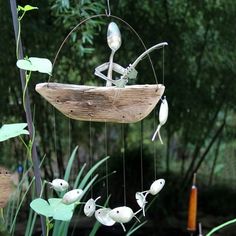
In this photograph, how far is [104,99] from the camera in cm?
89

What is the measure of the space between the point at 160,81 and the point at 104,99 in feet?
4.70

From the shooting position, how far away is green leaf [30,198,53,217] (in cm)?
89

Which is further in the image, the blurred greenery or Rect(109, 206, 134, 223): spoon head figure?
the blurred greenery

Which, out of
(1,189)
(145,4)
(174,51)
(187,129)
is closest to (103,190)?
(187,129)

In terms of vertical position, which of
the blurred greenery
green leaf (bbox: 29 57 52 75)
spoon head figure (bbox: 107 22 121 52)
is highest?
spoon head figure (bbox: 107 22 121 52)

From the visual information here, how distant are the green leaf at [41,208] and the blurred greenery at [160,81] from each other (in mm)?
820

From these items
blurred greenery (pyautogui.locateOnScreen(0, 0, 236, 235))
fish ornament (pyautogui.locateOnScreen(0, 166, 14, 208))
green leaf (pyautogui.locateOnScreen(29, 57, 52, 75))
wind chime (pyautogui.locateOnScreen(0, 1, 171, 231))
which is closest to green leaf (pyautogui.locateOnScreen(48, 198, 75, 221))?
wind chime (pyautogui.locateOnScreen(0, 1, 171, 231))

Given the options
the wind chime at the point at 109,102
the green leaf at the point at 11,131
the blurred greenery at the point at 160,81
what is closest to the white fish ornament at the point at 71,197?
the wind chime at the point at 109,102

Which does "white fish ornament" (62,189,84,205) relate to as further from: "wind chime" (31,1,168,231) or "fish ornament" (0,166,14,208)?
"fish ornament" (0,166,14,208)

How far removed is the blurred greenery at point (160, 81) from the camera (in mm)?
2002

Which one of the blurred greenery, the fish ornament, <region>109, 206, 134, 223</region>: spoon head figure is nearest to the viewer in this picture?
<region>109, 206, 134, 223</region>: spoon head figure

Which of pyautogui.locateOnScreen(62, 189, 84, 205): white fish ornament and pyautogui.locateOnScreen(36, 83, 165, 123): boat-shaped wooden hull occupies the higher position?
pyautogui.locateOnScreen(36, 83, 165, 123): boat-shaped wooden hull

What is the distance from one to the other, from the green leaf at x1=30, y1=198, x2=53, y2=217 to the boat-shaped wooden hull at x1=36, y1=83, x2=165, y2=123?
17cm

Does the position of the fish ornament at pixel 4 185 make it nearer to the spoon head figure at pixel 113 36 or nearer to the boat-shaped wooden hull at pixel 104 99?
the boat-shaped wooden hull at pixel 104 99
